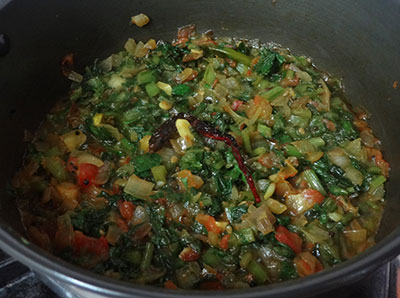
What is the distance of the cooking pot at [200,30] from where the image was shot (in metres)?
3.43

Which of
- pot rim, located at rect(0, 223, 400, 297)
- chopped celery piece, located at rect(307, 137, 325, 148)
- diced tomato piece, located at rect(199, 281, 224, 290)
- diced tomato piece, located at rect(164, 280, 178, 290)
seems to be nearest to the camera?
pot rim, located at rect(0, 223, 400, 297)

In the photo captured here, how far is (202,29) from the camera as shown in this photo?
446cm

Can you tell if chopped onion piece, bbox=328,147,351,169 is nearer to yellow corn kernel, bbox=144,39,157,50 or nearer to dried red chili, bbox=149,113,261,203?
dried red chili, bbox=149,113,261,203

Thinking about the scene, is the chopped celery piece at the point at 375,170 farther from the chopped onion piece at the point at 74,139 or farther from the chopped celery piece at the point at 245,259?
the chopped onion piece at the point at 74,139

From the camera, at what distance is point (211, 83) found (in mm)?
4004

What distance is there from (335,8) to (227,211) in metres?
2.13

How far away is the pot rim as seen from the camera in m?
1.83

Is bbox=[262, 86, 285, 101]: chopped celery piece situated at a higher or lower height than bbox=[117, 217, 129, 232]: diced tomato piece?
higher

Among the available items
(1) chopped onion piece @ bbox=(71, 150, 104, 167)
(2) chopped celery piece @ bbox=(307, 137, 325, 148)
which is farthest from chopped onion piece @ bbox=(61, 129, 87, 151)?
(2) chopped celery piece @ bbox=(307, 137, 325, 148)

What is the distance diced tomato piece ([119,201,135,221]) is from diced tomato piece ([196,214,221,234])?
48cm

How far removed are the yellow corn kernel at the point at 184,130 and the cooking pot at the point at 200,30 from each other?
1.24 m

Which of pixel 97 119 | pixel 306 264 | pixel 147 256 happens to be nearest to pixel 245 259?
pixel 306 264

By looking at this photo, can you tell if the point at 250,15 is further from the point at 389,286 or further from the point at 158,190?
the point at 389,286

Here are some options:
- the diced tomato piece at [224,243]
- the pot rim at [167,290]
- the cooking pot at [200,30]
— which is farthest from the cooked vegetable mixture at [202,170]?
the pot rim at [167,290]
